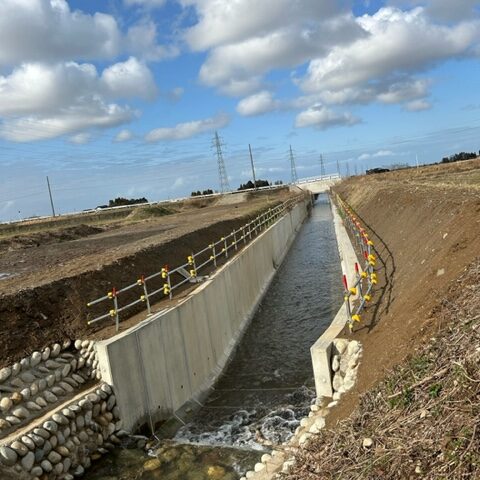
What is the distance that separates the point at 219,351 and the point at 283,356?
2.11 m

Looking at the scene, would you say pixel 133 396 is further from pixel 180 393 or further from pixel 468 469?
pixel 468 469

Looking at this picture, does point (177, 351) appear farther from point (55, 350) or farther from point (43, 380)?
point (43, 380)

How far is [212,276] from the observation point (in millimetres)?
17453

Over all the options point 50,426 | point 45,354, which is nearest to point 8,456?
point 50,426

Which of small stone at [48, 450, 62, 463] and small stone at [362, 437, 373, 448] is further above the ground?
small stone at [362, 437, 373, 448]

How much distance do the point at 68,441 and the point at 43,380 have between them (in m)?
1.37

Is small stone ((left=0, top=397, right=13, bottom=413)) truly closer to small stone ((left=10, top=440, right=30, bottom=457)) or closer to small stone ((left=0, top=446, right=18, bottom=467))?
small stone ((left=10, top=440, right=30, bottom=457))

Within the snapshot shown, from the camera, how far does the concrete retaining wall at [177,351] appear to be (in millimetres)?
10750

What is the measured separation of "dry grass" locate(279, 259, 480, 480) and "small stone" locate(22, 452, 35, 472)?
500cm

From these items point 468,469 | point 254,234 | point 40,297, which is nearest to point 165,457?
point 40,297

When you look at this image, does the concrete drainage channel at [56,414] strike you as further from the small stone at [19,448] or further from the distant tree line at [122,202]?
the distant tree line at [122,202]

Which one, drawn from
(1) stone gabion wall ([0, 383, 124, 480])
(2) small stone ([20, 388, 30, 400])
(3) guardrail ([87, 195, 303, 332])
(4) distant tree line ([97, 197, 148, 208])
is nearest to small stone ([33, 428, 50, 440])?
(1) stone gabion wall ([0, 383, 124, 480])

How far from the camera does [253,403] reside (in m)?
12.8

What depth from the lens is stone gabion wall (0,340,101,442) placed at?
897 centimetres
